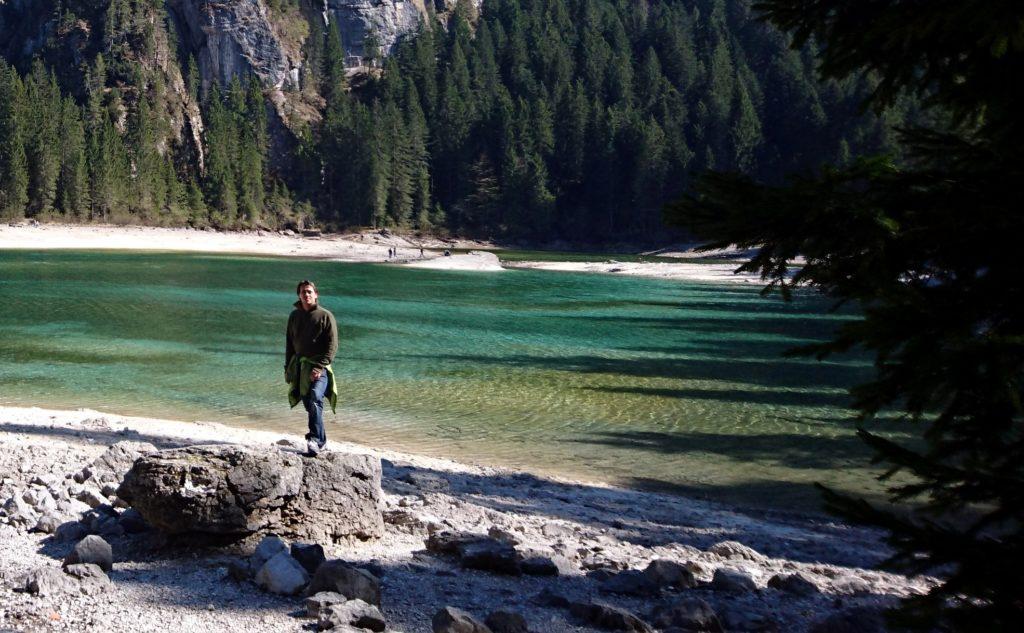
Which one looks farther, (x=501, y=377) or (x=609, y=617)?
(x=501, y=377)

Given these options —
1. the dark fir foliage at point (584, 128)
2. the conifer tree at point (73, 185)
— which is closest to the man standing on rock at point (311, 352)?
the dark fir foliage at point (584, 128)

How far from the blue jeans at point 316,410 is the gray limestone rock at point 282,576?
393 centimetres

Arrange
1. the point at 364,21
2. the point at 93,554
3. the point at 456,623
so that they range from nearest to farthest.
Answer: the point at 456,623 < the point at 93,554 < the point at 364,21

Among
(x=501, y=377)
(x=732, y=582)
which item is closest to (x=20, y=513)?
(x=732, y=582)

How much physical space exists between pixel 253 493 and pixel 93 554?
109 centimetres

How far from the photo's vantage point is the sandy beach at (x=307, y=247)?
219 ft

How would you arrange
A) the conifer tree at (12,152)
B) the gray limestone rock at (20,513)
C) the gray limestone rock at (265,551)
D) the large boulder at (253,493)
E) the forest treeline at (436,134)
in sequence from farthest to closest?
the forest treeline at (436,134), the conifer tree at (12,152), the gray limestone rock at (20,513), the large boulder at (253,493), the gray limestone rock at (265,551)

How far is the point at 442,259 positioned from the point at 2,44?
10601cm

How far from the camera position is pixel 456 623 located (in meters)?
4.83

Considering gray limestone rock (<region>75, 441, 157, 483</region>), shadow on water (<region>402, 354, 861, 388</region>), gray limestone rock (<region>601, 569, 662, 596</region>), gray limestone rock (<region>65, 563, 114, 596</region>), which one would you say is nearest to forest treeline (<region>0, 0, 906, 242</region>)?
shadow on water (<region>402, 354, 861, 388</region>)

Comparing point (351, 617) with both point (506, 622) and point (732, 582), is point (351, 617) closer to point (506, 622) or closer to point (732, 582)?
point (506, 622)

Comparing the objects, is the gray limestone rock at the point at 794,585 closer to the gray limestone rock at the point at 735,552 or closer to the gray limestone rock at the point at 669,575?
the gray limestone rock at the point at 669,575

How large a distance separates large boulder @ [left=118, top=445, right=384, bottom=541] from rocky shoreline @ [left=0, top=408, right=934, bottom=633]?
144 mm

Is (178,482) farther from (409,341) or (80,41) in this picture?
(80,41)
